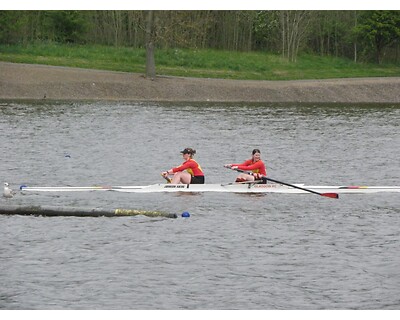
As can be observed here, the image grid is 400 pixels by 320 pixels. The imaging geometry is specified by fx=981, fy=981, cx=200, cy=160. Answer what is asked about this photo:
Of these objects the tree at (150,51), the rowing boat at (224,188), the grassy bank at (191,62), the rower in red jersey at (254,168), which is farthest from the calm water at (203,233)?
the grassy bank at (191,62)

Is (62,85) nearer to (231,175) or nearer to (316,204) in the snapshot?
(231,175)

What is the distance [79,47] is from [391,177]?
156 ft

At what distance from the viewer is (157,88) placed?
233ft

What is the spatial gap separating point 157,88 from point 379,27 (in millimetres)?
24160

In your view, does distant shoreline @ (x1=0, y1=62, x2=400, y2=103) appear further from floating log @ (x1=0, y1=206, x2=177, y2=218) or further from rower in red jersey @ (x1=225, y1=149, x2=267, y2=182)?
floating log @ (x1=0, y1=206, x2=177, y2=218)

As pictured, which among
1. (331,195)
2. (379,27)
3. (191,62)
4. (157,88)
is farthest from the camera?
(379,27)

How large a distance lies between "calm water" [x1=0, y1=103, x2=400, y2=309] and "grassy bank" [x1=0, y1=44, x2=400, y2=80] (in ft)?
86.1

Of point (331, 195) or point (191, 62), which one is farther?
point (191, 62)

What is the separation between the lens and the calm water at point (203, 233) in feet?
68.8

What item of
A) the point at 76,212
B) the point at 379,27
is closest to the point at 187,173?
the point at 76,212

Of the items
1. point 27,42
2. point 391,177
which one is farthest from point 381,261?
point 27,42

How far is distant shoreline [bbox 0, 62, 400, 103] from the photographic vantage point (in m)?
68.3

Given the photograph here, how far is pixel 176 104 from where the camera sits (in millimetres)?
67562

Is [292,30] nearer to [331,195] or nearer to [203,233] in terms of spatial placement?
[331,195]
